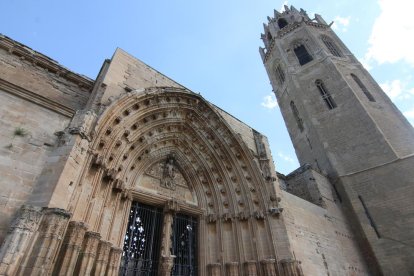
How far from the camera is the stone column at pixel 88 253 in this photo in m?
3.63

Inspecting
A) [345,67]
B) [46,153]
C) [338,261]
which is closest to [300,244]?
[338,261]

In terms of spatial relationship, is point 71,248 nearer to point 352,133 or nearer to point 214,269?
point 214,269

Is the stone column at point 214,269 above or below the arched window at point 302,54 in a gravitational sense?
below

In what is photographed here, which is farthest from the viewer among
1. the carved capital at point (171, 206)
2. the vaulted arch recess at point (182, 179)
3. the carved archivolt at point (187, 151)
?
the carved capital at point (171, 206)

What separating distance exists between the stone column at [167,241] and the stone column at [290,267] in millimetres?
2269

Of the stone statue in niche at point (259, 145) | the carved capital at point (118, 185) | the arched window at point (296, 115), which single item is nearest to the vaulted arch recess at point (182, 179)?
the carved capital at point (118, 185)

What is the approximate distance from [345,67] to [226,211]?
1132 cm

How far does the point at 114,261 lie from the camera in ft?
14.3

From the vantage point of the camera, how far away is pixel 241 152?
24.0 feet

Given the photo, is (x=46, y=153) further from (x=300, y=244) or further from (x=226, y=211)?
(x=300, y=244)

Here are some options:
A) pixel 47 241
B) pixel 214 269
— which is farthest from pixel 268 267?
pixel 47 241

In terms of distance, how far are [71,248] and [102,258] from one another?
84cm

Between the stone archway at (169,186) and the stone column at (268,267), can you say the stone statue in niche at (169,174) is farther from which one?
the stone column at (268,267)

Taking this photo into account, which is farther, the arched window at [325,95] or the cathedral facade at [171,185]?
the arched window at [325,95]
